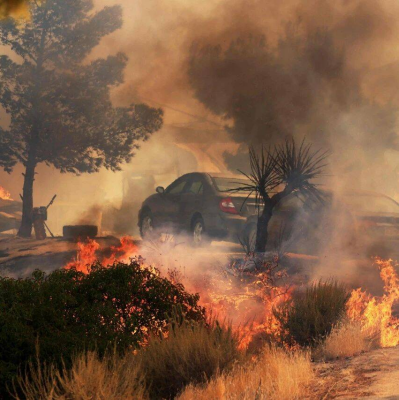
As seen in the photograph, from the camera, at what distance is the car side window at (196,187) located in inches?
537

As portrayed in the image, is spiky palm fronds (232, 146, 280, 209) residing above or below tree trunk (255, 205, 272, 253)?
above

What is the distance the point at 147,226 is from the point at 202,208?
9.31 ft

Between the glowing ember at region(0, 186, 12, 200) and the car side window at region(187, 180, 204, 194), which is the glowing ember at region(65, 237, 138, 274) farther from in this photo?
the glowing ember at region(0, 186, 12, 200)

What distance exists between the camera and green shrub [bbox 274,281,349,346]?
874cm

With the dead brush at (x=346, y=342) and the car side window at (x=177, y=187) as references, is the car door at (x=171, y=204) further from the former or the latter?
the dead brush at (x=346, y=342)

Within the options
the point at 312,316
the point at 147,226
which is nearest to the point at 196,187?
the point at 147,226

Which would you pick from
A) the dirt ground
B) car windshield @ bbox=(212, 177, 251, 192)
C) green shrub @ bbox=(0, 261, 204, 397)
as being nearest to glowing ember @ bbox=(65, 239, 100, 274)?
car windshield @ bbox=(212, 177, 251, 192)

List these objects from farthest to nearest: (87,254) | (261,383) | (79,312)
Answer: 1. (87,254)
2. (79,312)
3. (261,383)

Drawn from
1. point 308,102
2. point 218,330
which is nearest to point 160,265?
point 218,330

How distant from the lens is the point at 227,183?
13367 millimetres

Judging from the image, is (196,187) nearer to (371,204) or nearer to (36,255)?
(371,204)

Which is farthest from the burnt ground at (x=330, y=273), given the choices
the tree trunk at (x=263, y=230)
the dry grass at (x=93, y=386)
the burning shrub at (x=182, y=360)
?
the dry grass at (x=93, y=386)

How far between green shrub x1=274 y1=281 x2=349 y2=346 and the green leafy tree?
551 inches

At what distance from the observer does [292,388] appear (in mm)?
5734
